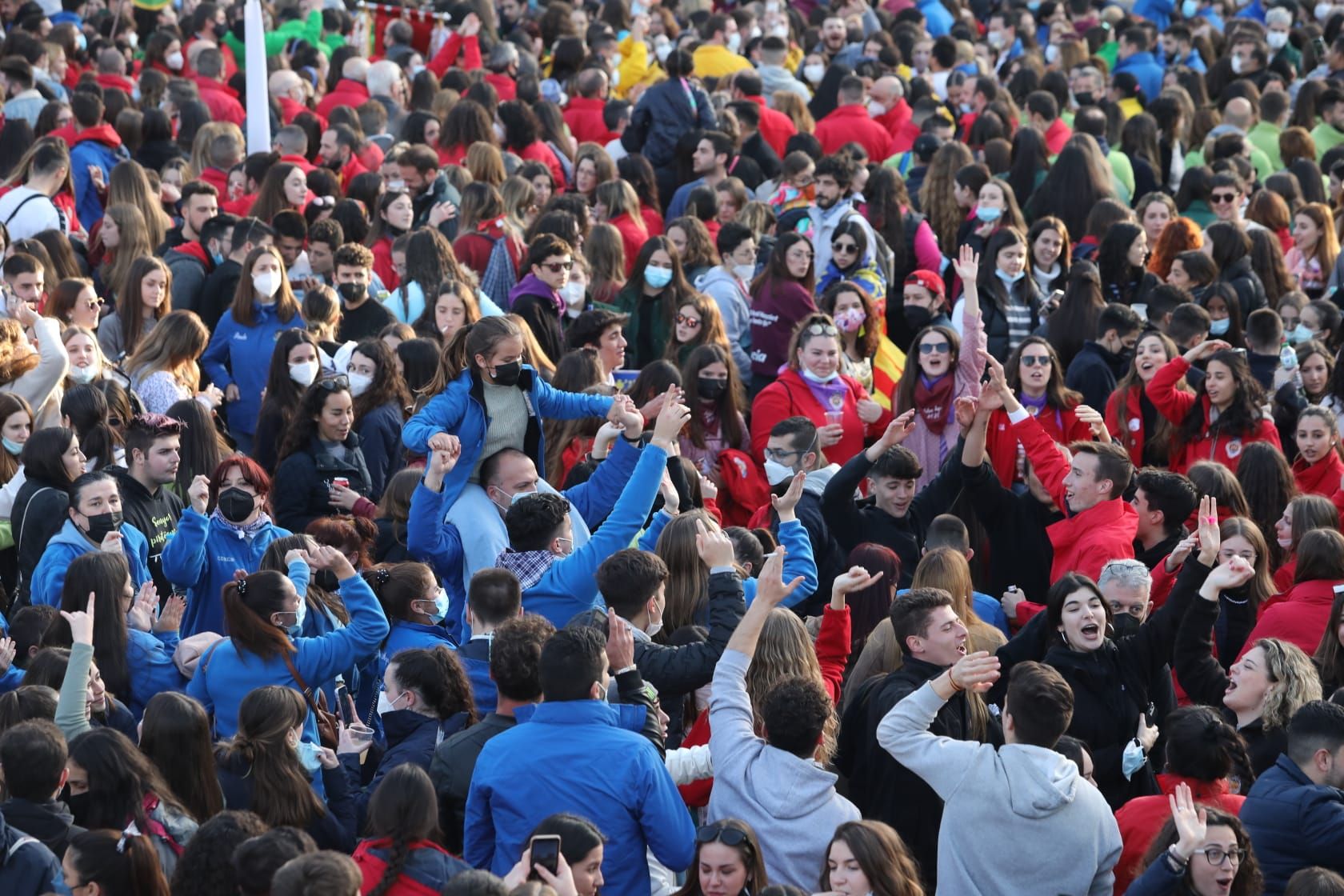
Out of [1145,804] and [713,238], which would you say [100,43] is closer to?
[713,238]

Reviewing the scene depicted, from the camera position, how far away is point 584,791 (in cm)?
477

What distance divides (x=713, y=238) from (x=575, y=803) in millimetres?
6903

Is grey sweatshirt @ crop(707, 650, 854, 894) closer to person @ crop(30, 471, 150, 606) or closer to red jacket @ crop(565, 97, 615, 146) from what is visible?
person @ crop(30, 471, 150, 606)

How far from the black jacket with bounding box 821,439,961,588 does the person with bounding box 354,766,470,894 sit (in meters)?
3.13

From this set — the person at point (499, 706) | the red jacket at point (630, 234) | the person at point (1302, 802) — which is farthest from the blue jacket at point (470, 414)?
the red jacket at point (630, 234)

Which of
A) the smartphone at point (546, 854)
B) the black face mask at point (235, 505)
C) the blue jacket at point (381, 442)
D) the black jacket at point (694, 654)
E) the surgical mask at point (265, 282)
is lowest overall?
the blue jacket at point (381, 442)

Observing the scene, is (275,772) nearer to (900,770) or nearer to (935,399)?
(900,770)

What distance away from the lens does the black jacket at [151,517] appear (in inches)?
282

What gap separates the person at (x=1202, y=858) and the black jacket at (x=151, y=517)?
389 centimetres

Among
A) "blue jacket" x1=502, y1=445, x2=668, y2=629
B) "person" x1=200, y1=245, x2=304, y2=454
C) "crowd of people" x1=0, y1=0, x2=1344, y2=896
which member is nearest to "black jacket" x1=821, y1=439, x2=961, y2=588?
"crowd of people" x1=0, y1=0, x2=1344, y2=896

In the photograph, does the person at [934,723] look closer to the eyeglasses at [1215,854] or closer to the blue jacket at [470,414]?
the eyeglasses at [1215,854]

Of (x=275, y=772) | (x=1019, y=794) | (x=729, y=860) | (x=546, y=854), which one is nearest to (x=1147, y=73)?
(x=1019, y=794)

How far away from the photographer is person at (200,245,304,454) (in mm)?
9078

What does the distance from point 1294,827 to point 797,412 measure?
12.8ft
